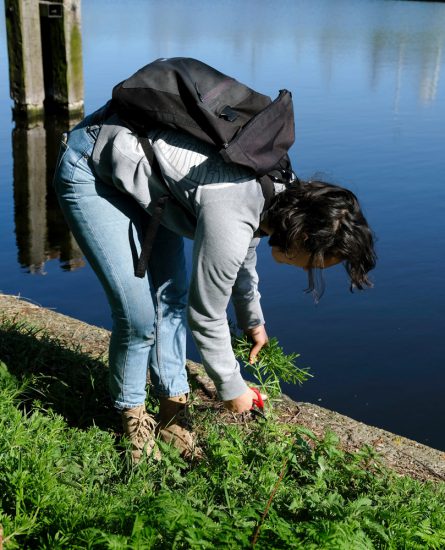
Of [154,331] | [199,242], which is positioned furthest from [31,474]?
[199,242]

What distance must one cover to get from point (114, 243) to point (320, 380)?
290 cm

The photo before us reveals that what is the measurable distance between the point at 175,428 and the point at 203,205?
1330 millimetres

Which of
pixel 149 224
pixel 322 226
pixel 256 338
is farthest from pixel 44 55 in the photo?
pixel 322 226

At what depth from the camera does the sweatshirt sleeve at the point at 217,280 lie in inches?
107

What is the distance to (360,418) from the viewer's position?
17.5 feet

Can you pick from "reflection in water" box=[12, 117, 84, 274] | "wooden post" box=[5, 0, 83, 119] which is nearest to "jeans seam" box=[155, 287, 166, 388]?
"reflection in water" box=[12, 117, 84, 274]

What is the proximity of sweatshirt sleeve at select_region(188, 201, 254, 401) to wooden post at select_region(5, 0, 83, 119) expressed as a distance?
10.3 metres

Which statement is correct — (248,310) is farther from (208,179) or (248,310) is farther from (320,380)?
(320,380)

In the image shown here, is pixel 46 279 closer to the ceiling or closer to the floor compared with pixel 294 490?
closer to the floor

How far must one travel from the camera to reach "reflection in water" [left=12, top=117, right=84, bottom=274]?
8234 mm

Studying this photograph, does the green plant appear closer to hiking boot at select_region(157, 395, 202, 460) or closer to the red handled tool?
the red handled tool

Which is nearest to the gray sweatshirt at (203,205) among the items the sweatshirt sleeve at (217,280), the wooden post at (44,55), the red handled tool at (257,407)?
the sweatshirt sleeve at (217,280)

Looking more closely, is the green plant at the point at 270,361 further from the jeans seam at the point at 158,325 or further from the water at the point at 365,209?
the water at the point at 365,209

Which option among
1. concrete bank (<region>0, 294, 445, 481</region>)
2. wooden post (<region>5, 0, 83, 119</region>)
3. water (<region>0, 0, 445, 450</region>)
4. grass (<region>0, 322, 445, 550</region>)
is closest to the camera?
grass (<region>0, 322, 445, 550</region>)
